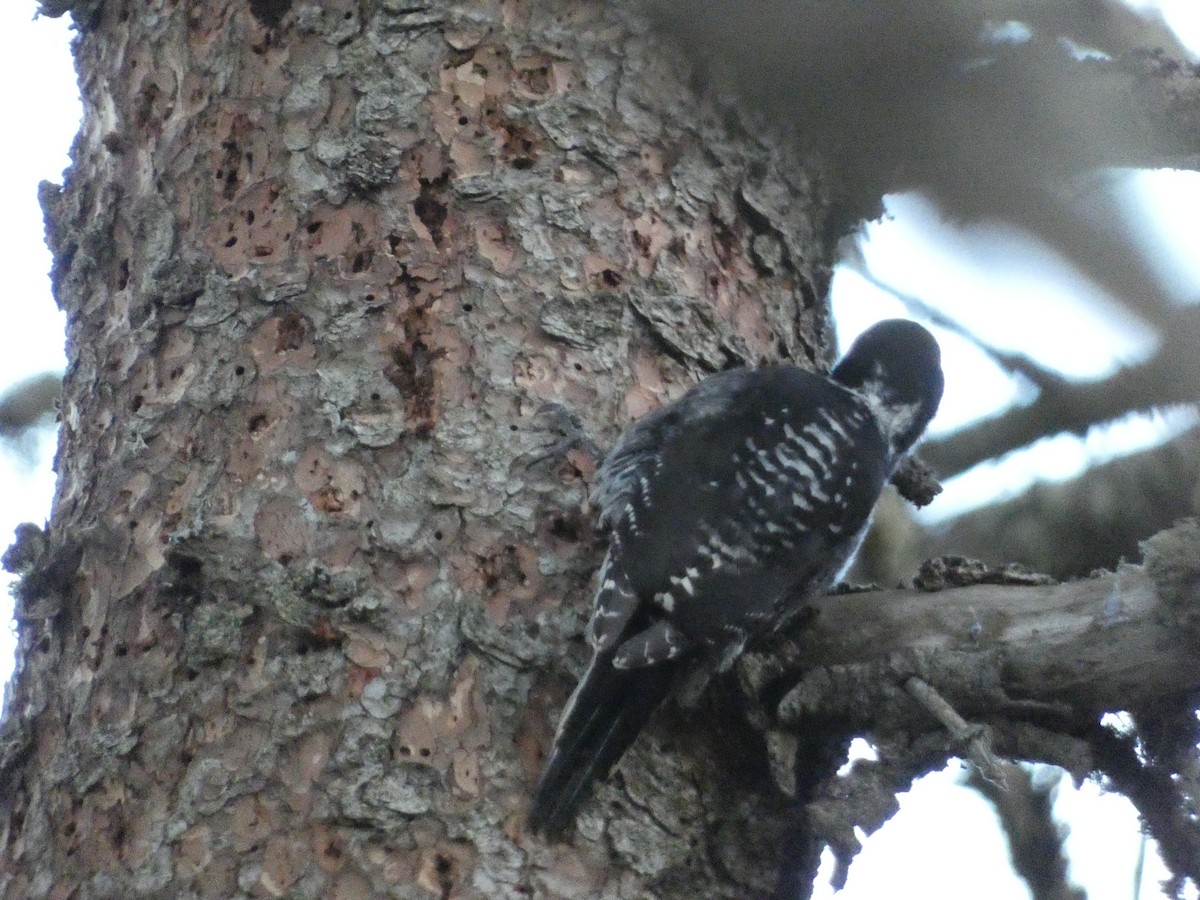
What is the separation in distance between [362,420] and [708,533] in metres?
0.54

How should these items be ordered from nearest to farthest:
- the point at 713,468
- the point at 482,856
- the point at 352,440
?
the point at 482,856 < the point at 352,440 < the point at 713,468

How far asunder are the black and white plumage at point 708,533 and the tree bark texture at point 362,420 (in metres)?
0.07

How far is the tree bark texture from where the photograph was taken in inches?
75.3

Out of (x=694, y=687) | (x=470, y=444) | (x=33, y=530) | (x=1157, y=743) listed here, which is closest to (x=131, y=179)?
(x=33, y=530)

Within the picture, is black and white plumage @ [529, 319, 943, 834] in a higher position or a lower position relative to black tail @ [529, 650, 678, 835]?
higher

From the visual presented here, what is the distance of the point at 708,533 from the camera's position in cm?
227

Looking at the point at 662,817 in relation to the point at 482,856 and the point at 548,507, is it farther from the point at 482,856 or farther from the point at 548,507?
the point at 548,507

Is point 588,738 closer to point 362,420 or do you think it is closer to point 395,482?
point 395,482

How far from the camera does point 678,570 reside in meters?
2.18

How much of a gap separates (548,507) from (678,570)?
209mm

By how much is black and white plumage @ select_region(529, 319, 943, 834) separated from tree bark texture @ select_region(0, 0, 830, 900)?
0.07 m

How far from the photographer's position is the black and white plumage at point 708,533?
6.32 feet

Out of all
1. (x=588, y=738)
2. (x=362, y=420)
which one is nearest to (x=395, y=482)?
(x=362, y=420)

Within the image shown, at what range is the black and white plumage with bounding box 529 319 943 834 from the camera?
6.32 ft
